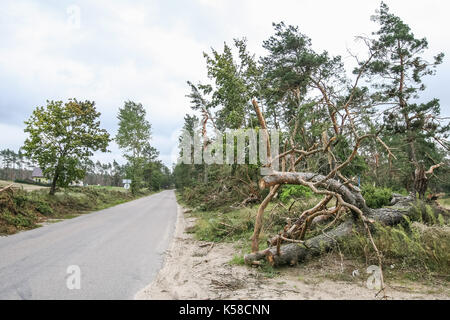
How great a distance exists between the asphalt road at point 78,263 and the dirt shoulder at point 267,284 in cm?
42

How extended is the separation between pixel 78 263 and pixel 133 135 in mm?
32782

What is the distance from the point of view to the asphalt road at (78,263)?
392 cm

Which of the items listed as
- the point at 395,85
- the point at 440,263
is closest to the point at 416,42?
the point at 395,85

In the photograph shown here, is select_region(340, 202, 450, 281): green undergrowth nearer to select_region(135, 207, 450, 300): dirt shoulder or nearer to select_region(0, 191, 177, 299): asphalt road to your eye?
select_region(135, 207, 450, 300): dirt shoulder

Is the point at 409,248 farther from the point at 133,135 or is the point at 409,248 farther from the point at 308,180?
the point at 133,135

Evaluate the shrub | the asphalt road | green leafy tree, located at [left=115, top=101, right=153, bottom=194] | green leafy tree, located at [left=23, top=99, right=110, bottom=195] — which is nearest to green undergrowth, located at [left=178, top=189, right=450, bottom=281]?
the shrub

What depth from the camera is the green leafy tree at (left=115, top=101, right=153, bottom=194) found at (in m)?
35.4

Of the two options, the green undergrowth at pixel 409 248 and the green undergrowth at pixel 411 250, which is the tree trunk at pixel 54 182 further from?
the green undergrowth at pixel 411 250

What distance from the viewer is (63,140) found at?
637 inches

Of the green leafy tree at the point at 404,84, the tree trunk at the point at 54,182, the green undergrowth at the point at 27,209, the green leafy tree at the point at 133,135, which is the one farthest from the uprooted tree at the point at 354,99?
the green leafy tree at the point at 133,135

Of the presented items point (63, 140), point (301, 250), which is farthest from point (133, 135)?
point (301, 250)

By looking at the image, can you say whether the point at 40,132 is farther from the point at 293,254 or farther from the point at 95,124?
the point at 293,254
